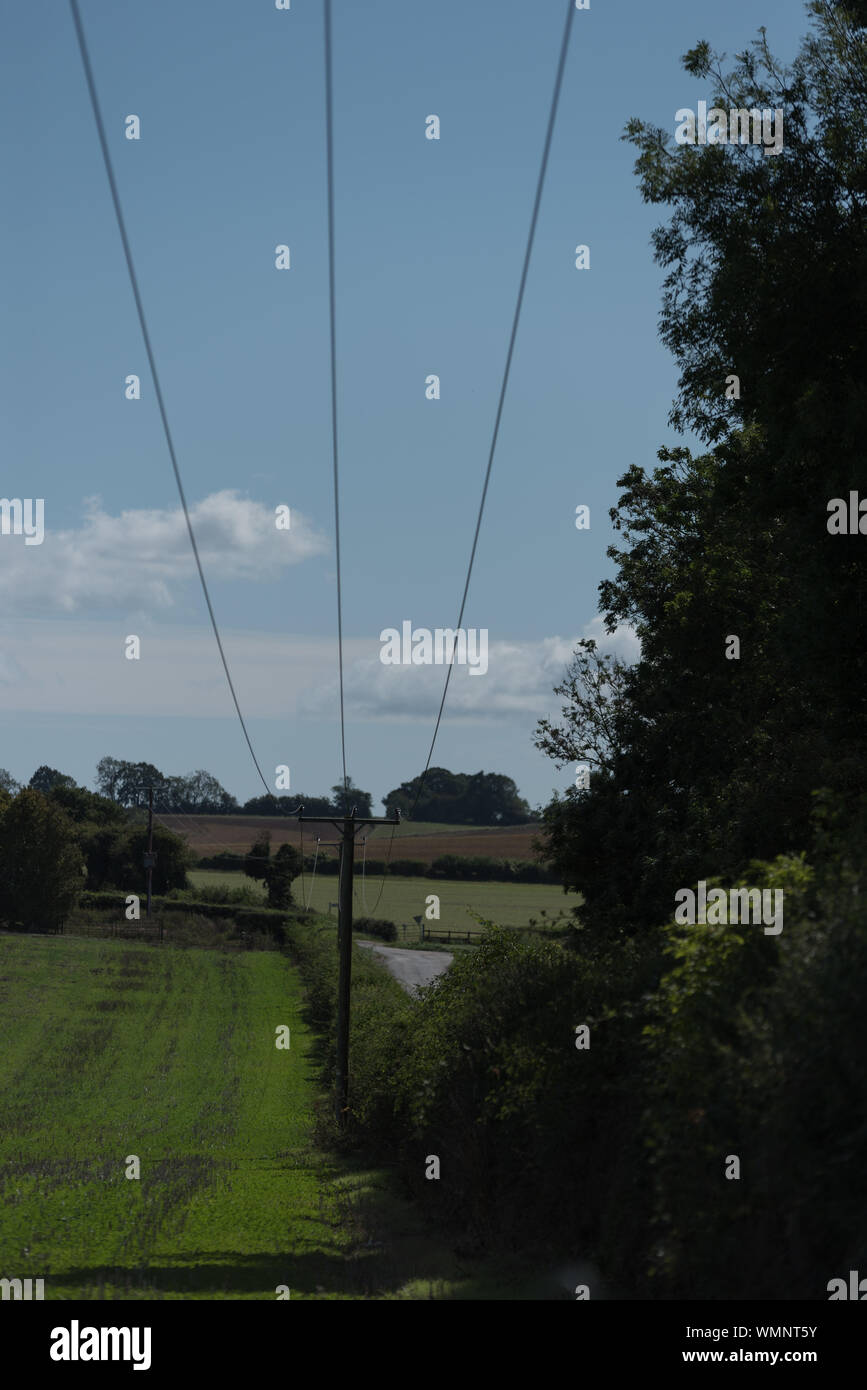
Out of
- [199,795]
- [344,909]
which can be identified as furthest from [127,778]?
[344,909]

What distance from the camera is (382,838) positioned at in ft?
451

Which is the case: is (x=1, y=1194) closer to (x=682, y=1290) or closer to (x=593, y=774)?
(x=682, y=1290)

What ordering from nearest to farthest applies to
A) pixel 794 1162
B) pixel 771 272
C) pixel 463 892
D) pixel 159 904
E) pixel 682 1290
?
pixel 794 1162
pixel 682 1290
pixel 771 272
pixel 159 904
pixel 463 892

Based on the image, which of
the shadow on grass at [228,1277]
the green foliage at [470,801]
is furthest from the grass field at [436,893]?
the shadow on grass at [228,1277]

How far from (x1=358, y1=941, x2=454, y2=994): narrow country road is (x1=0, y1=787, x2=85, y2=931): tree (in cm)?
2112

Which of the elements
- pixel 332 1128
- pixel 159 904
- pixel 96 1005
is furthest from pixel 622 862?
pixel 159 904

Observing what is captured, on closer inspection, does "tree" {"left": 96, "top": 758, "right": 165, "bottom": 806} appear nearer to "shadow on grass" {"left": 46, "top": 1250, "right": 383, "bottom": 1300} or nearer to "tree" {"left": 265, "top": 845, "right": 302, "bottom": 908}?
"tree" {"left": 265, "top": 845, "right": 302, "bottom": 908}

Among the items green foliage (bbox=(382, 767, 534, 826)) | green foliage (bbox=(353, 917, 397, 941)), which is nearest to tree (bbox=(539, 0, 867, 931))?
green foliage (bbox=(353, 917, 397, 941))

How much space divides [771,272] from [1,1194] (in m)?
18.1

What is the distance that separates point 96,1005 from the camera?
58062 millimetres

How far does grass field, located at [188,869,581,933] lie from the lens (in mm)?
104250

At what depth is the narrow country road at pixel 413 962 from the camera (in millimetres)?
66887

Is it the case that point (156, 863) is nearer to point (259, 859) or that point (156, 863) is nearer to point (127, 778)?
point (259, 859)

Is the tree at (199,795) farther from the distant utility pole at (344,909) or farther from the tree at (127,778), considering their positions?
the distant utility pole at (344,909)
